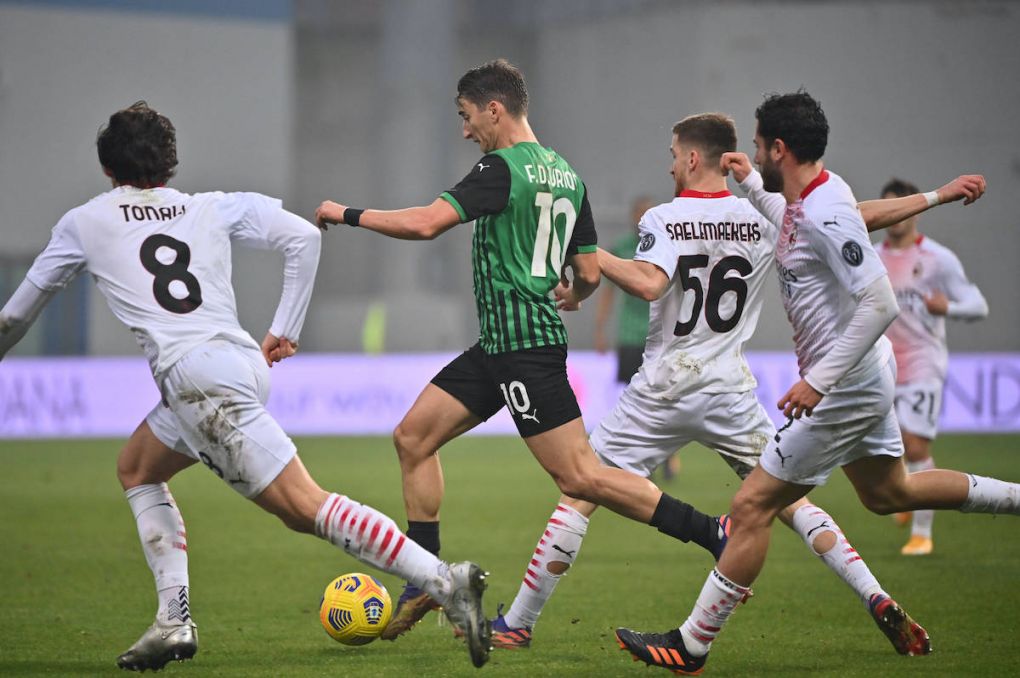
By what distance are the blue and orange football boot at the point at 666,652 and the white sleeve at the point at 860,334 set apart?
1117mm

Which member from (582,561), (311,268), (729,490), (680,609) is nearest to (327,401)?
(729,490)

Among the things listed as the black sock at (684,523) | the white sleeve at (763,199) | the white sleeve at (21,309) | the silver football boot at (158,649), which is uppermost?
the white sleeve at (763,199)

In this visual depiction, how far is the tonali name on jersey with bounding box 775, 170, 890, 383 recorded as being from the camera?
15.9 feet

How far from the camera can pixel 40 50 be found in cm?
2444

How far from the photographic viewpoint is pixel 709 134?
588 cm

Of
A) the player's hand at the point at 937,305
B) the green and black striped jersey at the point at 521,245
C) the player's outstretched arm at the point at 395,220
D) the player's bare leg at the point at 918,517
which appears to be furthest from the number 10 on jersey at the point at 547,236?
the player's hand at the point at 937,305

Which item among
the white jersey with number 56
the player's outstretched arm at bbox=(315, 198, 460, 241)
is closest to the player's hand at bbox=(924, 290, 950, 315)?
the player's outstretched arm at bbox=(315, 198, 460, 241)

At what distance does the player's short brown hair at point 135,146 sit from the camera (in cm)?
502

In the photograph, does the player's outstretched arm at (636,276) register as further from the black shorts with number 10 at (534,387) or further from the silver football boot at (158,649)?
the silver football boot at (158,649)

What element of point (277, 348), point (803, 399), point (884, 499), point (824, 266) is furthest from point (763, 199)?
point (277, 348)

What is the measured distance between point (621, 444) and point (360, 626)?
1.30 meters

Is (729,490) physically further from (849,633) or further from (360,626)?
(360,626)

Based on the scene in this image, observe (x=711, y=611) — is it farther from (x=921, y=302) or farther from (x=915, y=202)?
(x=921, y=302)

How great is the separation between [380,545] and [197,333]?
999 millimetres
